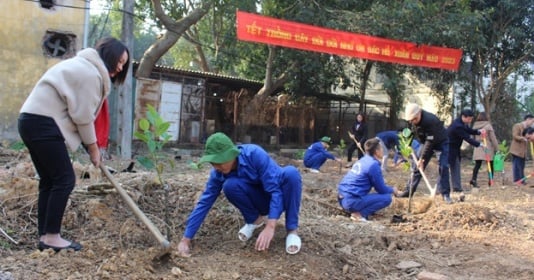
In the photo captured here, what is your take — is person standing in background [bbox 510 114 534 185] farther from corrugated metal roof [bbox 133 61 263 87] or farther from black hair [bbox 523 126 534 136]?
corrugated metal roof [bbox 133 61 263 87]

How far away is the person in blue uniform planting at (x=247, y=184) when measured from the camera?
117 inches

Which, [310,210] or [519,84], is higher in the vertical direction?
[519,84]

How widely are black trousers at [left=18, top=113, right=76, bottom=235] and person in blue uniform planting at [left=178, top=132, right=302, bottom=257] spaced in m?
0.77

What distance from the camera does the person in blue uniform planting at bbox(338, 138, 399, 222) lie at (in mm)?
4812

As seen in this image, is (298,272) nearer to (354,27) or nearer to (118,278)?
(118,278)

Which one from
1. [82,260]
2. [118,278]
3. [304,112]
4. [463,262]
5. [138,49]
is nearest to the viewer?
[118,278]

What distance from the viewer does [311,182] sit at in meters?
7.84

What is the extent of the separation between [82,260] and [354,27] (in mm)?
10465

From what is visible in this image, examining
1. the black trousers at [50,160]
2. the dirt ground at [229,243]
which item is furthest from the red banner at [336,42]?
the black trousers at [50,160]

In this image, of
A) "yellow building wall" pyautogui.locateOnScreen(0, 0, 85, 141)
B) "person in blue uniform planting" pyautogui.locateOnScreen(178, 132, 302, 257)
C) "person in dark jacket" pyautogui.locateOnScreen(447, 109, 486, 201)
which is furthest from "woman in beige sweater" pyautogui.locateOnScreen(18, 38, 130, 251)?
"yellow building wall" pyautogui.locateOnScreen(0, 0, 85, 141)

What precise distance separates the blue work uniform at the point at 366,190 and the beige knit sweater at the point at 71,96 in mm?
2873

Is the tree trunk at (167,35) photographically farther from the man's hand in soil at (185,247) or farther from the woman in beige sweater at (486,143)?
the man's hand in soil at (185,247)

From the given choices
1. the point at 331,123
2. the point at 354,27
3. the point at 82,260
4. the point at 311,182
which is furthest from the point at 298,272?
the point at 331,123

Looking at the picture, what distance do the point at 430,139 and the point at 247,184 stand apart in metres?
3.46
